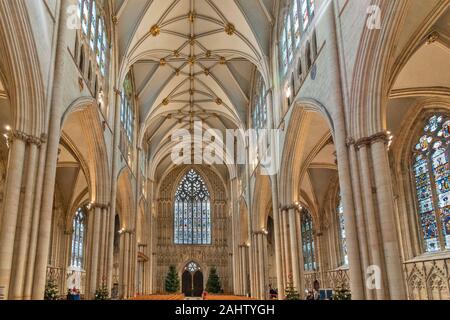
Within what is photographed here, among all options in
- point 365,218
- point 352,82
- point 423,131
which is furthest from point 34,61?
point 423,131

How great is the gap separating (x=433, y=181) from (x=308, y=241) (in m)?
15.1

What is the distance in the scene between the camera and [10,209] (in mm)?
9164

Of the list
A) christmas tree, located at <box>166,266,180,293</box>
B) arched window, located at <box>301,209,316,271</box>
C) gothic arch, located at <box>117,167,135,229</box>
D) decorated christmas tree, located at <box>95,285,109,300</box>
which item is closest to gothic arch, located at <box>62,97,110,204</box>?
decorated christmas tree, located at <box>95,285,109,300</box>

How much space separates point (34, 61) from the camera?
33.3 feet

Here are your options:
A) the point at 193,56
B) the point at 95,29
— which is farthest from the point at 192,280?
the point at 95,29

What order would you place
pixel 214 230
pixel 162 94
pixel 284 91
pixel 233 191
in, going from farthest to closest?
pixel 214 230, pixel 233 191, pixel 162 94, pixel 284 91

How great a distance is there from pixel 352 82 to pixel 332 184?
15.8 meters

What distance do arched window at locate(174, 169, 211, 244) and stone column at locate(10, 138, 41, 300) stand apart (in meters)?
31.3

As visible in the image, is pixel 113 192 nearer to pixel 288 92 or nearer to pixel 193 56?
pixel 288 92

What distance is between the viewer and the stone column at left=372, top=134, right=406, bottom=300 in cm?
894

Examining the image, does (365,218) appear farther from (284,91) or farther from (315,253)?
(315,253)

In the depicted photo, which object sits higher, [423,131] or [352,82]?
[423,131]

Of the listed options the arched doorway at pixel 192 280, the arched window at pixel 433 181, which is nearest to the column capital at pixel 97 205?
the arched window at pixel 433 181

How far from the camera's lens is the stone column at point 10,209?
8828mm
